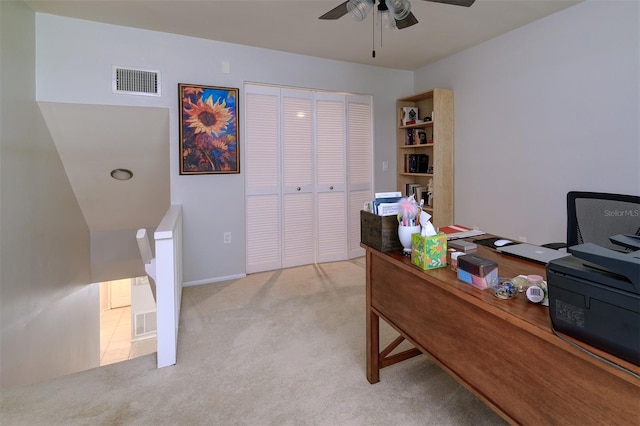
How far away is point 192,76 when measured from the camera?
10.5ft

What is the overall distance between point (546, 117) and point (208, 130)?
308cm

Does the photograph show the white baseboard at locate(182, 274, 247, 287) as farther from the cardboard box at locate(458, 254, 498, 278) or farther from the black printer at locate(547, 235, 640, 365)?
the black printer at locate(547, 235, 640, 365)

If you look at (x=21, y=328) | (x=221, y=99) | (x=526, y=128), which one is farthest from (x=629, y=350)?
(x=221, y=99)

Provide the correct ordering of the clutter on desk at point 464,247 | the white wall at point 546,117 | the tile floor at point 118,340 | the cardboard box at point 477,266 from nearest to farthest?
the cardboard box at point 477,266, the clutter on desk at point 464,247, the white wall at point 546,117, the tile floor at point 118,340

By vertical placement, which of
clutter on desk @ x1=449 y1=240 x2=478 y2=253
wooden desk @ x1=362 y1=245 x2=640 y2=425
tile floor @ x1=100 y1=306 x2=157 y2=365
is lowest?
tile floor @ x1=100 y1=306 x2=157 y2=365

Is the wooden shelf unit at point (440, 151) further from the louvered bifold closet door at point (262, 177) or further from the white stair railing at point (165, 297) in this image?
the white stair railing at point (165, 297)

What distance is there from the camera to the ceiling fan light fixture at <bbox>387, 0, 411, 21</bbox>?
1.82m

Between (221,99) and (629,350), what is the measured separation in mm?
3389

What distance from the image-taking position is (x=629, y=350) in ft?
2.21

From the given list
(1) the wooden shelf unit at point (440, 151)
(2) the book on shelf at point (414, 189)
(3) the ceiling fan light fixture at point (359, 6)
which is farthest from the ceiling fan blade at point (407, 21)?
(2) the book on shelf at point (414, 189)

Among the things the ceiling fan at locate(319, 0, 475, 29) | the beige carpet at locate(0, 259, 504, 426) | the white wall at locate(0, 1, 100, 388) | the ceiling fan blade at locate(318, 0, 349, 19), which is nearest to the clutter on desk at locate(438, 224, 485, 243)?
the beige carpet at locate(0, 259, 504, 426)

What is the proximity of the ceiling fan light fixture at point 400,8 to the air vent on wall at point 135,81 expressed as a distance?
225cm

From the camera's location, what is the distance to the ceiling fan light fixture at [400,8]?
1822 millimetres

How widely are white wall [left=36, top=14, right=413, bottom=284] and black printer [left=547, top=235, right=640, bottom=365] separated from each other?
3080 millimetres
